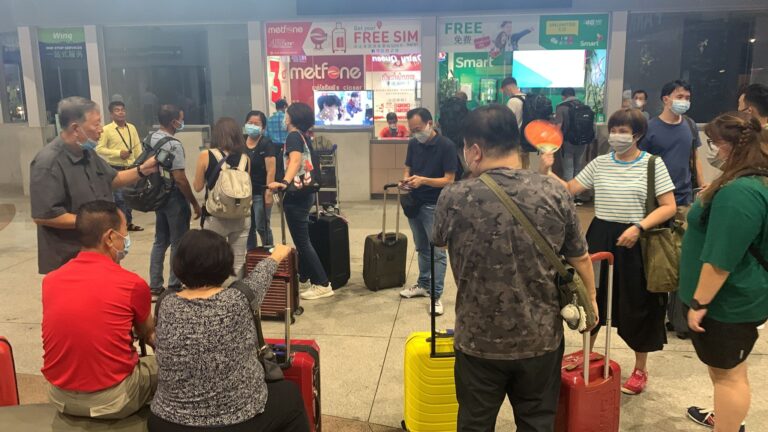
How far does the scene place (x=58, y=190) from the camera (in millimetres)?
3342

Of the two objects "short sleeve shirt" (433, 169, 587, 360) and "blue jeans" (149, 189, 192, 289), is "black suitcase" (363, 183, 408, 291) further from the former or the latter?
"short sleeve shirt" (433, 169, 587, 360)

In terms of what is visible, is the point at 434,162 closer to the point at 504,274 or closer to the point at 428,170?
the point at 428,170

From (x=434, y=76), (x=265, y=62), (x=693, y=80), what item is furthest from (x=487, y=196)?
(x=693, y=80)

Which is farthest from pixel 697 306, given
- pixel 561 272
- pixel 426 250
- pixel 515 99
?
pixel 515 99

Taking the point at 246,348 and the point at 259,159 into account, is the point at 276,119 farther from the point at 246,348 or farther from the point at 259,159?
the point at 246,348

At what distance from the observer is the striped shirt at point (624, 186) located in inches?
127

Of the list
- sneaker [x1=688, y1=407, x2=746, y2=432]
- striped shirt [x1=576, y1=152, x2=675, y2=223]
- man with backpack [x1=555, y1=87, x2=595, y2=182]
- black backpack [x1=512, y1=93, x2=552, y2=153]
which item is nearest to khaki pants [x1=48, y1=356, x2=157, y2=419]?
striped shirt [x1=576, y1=152, x2=675, y2=223]

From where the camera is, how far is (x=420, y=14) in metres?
9.94

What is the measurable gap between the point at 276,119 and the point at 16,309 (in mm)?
4765

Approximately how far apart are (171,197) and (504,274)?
3.59 metres

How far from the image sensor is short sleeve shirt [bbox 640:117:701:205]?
4.08m

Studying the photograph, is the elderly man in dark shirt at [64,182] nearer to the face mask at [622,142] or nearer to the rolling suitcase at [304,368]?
the rolling suitcase at [304,368]

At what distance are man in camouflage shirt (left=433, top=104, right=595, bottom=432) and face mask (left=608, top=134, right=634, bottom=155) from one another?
50.7 inches

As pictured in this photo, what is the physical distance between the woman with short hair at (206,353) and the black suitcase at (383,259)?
307cm
